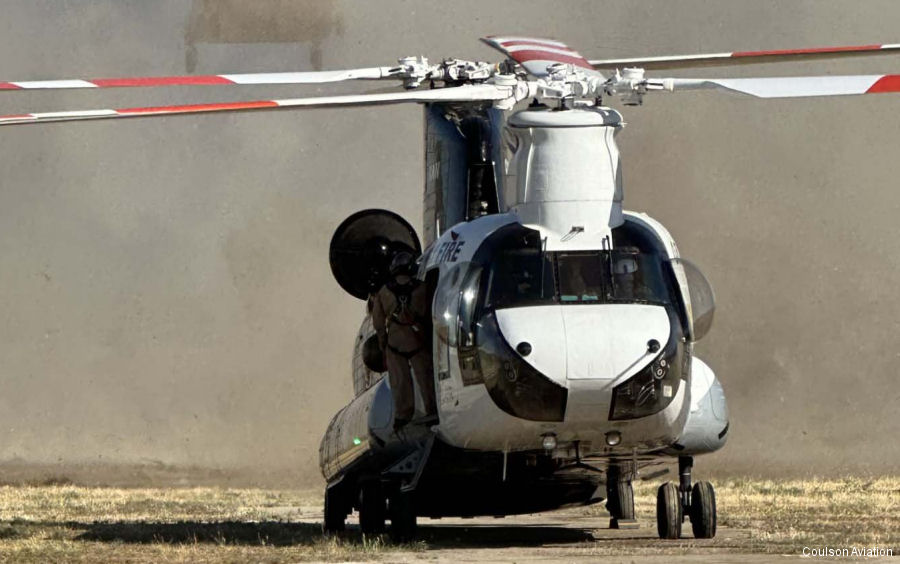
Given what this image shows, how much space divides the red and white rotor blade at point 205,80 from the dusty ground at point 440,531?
9.61 ft

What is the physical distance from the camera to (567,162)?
11992 millimetres

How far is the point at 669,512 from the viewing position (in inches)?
502

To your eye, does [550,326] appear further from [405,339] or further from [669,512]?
[669,512]

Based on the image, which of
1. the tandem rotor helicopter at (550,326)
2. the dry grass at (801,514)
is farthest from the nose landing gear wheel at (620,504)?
the tandem rotor helicopter at (550,326)

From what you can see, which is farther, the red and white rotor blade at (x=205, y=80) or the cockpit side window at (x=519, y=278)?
the cockpit side window at (x=519, y=278)

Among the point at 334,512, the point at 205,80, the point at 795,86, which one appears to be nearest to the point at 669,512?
the point at 795,86

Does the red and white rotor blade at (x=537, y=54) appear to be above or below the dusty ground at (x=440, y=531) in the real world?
above

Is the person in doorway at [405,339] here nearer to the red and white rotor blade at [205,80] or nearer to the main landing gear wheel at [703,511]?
the red and white rotor blade at [205,80]

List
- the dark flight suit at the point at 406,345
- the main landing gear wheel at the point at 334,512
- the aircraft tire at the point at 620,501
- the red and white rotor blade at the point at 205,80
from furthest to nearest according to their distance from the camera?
the main landing gear wheel at the point at 334,512 < the aircraft tire at the point at 620,501 < the dark flight suit at the point at 406,345 < the red and white rotor blade at the point at 205,80

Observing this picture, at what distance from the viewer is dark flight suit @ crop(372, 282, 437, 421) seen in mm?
12664

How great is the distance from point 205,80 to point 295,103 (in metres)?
0.77

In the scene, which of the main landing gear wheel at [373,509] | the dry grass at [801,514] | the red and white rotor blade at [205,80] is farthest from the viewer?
the main landing gear wheel at [373,509]

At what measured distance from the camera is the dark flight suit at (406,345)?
1266 cm

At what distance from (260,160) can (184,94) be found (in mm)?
1945
